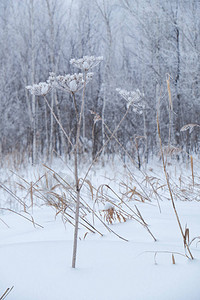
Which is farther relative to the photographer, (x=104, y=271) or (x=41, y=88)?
(x=41, y=88)

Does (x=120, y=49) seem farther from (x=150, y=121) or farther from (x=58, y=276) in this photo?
(x=58, y=276)

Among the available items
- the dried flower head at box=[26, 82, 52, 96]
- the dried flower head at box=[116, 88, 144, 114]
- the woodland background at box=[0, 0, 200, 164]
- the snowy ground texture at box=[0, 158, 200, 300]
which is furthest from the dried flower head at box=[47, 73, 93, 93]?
the woodland background at box=[0, 0, 200, 164]

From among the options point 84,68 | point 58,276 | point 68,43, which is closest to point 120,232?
point 58,276

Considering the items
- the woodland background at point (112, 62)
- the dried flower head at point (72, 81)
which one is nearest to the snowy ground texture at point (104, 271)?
the dried flower head at point (72, 81)

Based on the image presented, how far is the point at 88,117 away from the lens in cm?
1257

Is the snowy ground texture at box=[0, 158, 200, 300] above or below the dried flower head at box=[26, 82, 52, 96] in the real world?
below

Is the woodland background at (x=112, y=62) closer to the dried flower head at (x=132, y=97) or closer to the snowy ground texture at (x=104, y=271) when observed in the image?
the dried flower head at (x=132, y=97)

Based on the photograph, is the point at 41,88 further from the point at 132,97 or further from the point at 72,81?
the point at 132,97

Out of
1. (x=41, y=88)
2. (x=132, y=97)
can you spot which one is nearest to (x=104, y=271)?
(x=41, y=88)

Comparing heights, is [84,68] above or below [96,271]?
above

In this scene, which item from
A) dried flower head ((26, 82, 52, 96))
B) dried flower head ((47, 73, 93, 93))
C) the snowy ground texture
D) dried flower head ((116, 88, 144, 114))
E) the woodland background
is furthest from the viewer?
the woodland background

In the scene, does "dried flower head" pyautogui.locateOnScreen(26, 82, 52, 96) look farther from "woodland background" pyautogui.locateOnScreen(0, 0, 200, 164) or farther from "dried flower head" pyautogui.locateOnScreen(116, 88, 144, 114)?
"woodland background" pyautogui.locateOnScreen(0, 0, 200, 164)

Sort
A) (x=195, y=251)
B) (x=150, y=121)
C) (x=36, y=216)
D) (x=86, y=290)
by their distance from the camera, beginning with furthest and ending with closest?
(x=150, y=121)
(x=36, y=216)
(x=195, y=251)
(x=86, y=290)

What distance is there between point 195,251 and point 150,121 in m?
9.82
